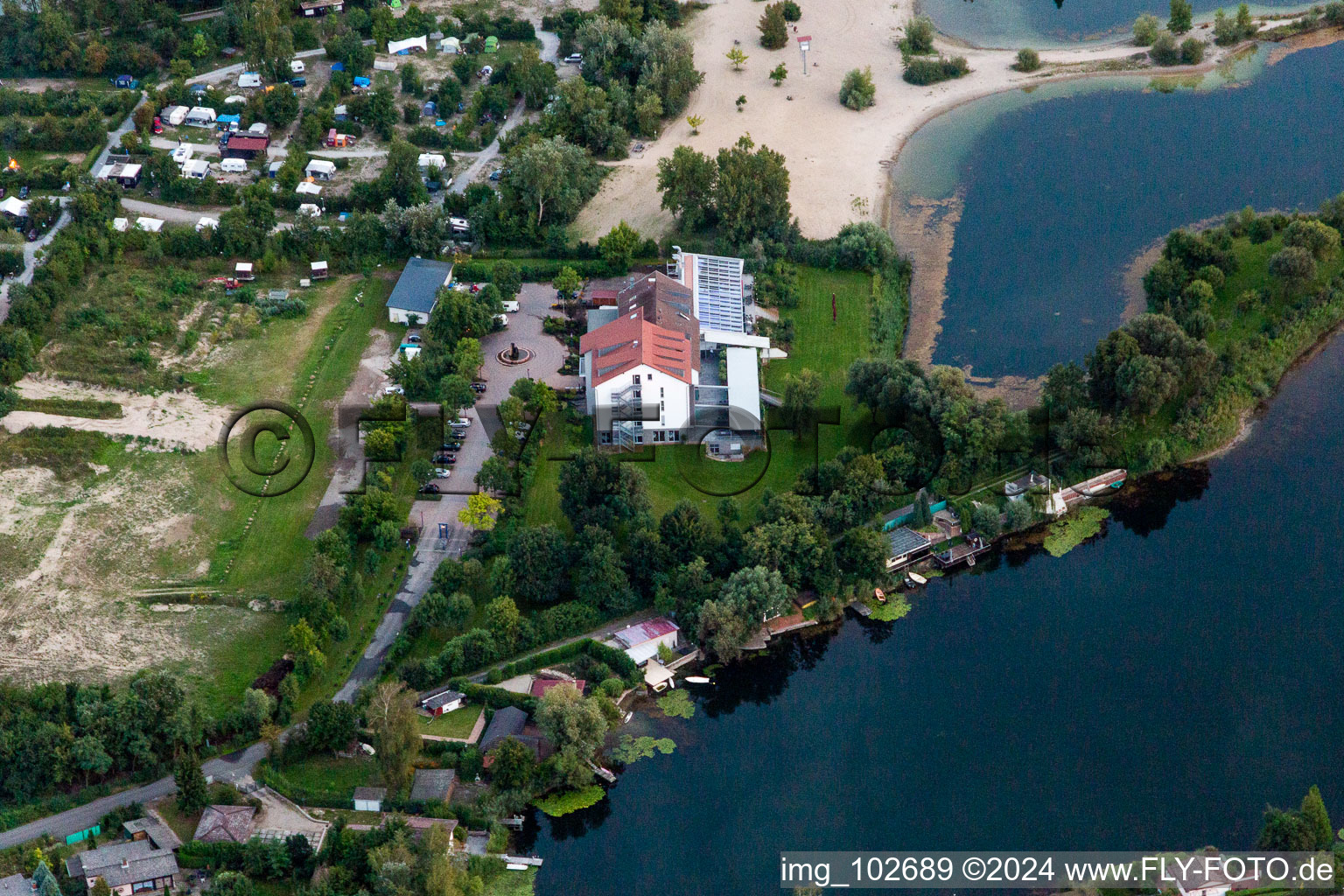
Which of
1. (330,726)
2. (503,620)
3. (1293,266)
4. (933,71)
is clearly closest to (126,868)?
(330,726)

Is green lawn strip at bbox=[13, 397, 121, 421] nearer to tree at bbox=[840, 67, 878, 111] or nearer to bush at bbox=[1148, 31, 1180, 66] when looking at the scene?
tree at bbox=[840, 67, 878, 111]

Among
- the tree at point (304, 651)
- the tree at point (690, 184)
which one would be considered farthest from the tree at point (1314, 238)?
the tree at point (304, 651)

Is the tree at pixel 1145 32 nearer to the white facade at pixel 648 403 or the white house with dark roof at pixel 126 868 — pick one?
the white facade at pixel 648 403

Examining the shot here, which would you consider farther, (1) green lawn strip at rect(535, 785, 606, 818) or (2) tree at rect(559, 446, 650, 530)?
(2) tree at rect(559, 446, 650, 530)

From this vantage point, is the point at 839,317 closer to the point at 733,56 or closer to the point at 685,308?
the point at 685,308

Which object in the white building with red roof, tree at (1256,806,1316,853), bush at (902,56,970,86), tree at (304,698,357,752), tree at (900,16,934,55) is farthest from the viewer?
tree at (900,16,934,55)

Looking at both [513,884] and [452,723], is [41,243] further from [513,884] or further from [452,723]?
[513,884]

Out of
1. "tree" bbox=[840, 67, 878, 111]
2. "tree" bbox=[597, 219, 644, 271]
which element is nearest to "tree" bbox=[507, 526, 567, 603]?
"tree" bbox=[597, 219, 644, 271]
